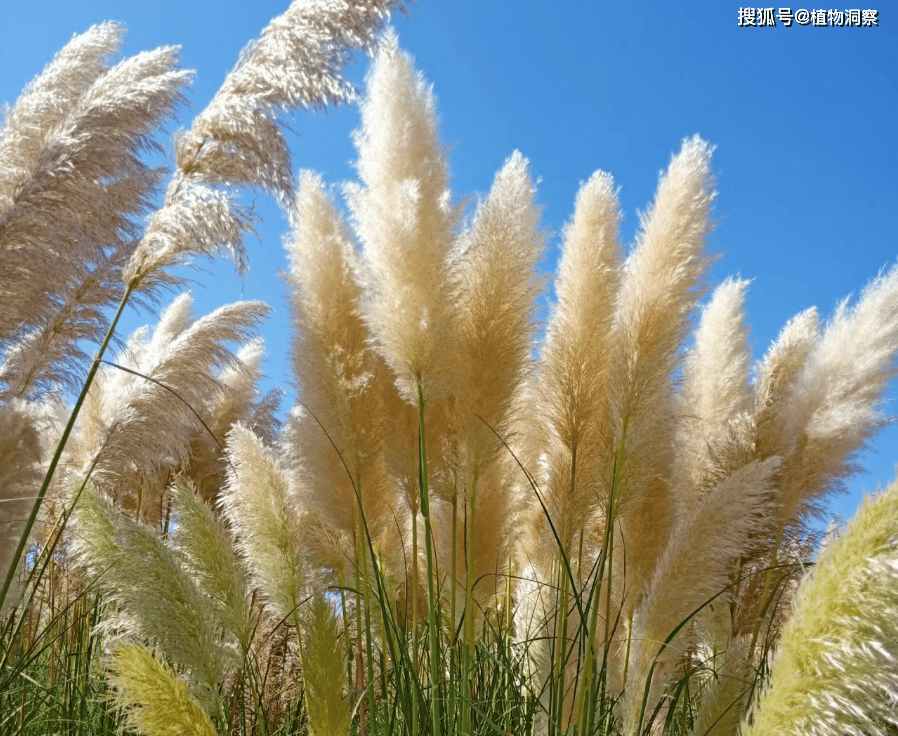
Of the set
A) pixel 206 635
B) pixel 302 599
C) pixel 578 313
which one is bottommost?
pixel 206 635

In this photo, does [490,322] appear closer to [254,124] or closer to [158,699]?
[254,124]

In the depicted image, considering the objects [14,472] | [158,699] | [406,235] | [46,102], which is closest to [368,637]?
[158,699]

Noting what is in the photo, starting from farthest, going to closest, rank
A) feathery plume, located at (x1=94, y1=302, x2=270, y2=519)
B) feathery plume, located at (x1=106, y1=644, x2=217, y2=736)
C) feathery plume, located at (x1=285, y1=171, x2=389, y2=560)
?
feathery plume, located at (x1=94, y1=302, x2=270, y2=519) → feathery plume, located at (x1=285, y1=171, x2=389, y2=560) → feathery plume, located at (x1=106, y1=644, x2=217, y2=736)

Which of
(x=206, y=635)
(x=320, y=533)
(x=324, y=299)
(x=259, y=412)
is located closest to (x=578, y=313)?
(x=324, y=299)

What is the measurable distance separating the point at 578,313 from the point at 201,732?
169 centimetres

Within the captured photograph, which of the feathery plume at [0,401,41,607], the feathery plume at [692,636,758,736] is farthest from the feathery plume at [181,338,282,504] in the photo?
the feathery plume at [692,636,758,736]

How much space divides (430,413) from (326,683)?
4.34 feet

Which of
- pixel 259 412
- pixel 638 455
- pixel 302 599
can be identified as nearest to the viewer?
pixel 302 599

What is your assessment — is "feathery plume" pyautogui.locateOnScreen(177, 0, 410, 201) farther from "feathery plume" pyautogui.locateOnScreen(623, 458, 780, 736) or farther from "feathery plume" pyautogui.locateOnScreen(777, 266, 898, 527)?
"feathery plume" pyautogui.locateOnScreen(777, 266, 898, 527)

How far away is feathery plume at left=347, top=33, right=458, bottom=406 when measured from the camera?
2650 millimetres

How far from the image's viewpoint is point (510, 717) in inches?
116

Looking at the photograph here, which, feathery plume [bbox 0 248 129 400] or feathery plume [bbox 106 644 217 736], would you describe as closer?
feathery plume [bbox 106 644 217 736]

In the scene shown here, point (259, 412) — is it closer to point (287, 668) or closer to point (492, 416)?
point (287, 668)

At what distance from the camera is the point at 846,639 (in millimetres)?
Answer: 1150
